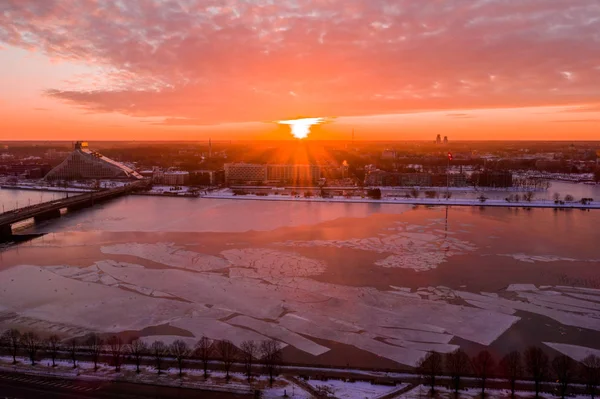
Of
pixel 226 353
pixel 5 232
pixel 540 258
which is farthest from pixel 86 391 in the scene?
pixel 5 232

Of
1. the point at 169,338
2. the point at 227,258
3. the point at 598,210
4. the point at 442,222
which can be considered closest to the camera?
the point at 169,338

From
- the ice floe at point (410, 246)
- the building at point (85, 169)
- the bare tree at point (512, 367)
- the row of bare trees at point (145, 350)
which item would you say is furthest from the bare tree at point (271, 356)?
the building at point (85, 169)

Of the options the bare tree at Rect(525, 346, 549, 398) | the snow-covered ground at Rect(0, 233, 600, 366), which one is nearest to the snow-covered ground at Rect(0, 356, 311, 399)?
the snow-covered ground at Rect(0, 233, 600, 366)

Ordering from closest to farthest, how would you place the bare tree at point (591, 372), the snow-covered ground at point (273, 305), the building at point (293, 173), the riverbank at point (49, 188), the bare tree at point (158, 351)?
the bare tree at point (591, 372) → the bare tree at point (158, 351) → the snow-covered ground at point (273, 305) → the riverbank at point (49, 188) → the building at point (293, 173)

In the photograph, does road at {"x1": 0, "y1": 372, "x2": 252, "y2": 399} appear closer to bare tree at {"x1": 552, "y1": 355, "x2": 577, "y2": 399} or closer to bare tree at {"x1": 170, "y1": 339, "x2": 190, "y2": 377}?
bare tree at {"x1": 170, "y1": 339, "x2": 190, "y2": 377}

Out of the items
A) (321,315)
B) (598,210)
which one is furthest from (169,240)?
(598,210)

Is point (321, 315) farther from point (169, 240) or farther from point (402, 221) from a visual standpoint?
point (402, 221)

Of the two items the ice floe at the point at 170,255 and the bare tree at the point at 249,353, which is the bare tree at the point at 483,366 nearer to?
the bare tree at the point at 249,353
